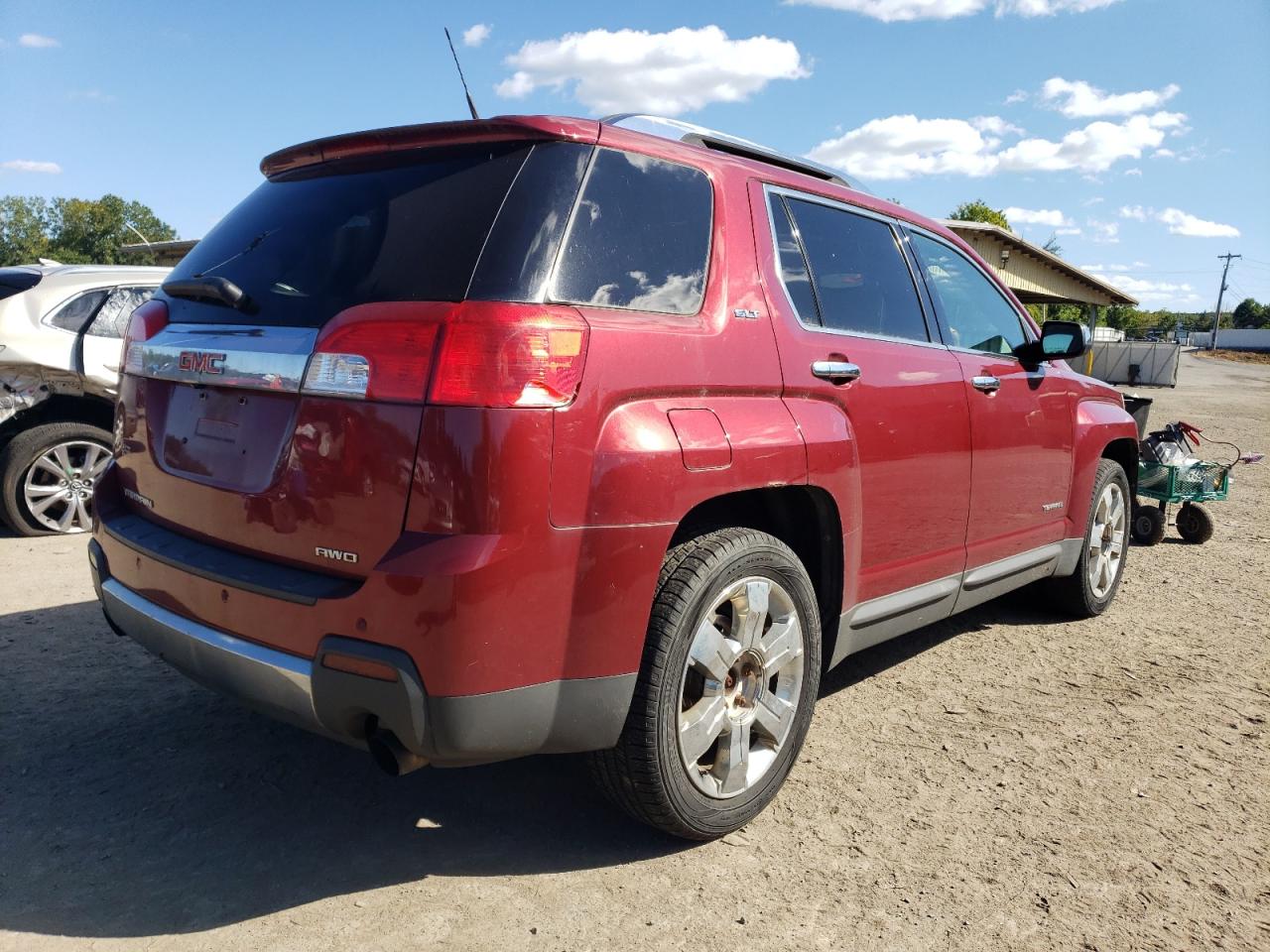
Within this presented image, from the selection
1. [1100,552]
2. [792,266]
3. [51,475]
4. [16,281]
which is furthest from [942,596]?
[16,281]

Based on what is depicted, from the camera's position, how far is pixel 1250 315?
125250 mm

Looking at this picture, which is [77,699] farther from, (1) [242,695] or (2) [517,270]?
(2) [517,270]

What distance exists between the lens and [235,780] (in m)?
3.03

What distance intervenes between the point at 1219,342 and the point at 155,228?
4274 inches

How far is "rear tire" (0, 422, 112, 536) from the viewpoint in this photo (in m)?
6.21

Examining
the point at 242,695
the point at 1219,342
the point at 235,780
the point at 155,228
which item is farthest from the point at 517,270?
the point at 1219,342

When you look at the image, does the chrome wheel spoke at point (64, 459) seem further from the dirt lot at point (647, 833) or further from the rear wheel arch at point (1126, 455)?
the rear wheel arch at point (1126, 455)

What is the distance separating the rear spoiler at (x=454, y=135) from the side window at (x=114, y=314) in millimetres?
4599

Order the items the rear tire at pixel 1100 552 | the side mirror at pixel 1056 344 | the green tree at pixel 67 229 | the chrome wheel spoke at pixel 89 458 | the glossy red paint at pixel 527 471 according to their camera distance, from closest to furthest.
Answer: the glossy red paint at pixel 527 471
the side mirror at pixel 1056 344
the rear tire at pixel 1100 552
the chrome wheel spoke at pixel 89 458
the green tree at pixel 67 229

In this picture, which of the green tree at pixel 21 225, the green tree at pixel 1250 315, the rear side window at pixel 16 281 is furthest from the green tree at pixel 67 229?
the green tree at pixel 1250 315

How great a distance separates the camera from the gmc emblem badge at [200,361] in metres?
2.46

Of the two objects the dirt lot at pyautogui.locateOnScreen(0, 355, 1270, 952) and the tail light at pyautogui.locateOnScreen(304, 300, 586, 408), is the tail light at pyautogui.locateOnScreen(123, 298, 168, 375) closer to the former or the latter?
the tail light at pyautogui.locateOnScreen(304, 300, 586, 408)

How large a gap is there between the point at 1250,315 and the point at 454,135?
14884cm

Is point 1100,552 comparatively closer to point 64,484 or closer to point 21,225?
A: point 64,484
